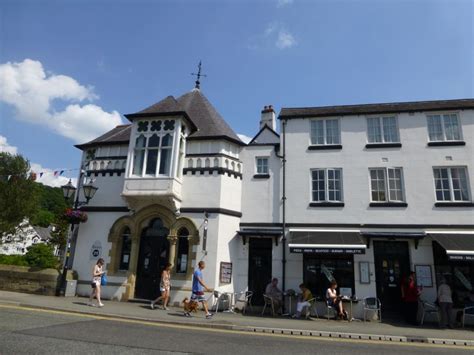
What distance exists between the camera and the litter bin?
14406mm

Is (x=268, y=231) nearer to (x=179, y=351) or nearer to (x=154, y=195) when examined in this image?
(x=154, y=195)

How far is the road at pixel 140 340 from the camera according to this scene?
6.48m

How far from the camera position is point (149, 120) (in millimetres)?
15820

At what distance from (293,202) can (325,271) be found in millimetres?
3436

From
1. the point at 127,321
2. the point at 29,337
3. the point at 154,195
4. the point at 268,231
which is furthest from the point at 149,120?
the point at 29,337

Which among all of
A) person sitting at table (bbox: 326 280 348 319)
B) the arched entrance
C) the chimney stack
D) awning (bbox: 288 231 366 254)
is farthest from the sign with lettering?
the chimney stack

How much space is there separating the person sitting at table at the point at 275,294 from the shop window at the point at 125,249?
22.2ft

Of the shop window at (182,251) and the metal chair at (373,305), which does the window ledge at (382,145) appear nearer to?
the metal chair at (373,305)

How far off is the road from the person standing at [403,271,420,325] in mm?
4096

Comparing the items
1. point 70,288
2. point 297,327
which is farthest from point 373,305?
point 70,288

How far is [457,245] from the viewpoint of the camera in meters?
12.9

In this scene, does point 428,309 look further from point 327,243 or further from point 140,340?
point 140,340

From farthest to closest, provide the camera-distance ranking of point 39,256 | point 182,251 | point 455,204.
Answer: point 39,256
point 182,251
point 455,204

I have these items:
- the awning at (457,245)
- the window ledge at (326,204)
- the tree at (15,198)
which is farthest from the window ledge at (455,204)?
the tree at (15,198)
